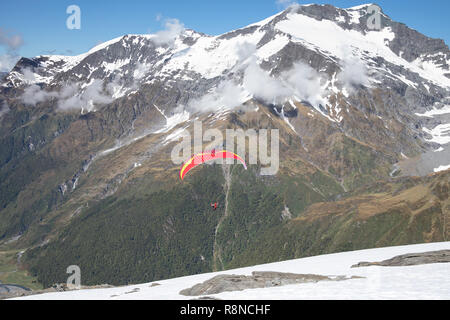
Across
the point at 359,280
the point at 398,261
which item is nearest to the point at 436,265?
the point at 398,261
